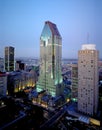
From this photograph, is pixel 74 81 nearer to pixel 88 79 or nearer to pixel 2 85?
pixel 88 79

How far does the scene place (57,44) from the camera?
1040 inches

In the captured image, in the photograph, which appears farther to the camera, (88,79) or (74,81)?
(74,81)

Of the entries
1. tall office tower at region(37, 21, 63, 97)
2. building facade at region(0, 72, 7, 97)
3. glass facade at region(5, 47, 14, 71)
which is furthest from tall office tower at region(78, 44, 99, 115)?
glass facade at region(5, 47, 14, 71)

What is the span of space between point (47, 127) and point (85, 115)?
618 centimetres

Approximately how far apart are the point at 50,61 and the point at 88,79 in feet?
34.6

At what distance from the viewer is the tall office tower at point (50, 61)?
25391 millimetres

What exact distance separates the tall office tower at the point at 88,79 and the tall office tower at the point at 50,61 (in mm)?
7534

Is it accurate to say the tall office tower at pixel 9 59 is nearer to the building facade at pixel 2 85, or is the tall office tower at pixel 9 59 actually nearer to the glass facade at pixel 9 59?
the glass facade at pixel 9 59

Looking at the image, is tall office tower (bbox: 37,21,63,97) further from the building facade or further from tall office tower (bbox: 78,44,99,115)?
tall office tower (bbox: 78,44,99,115)

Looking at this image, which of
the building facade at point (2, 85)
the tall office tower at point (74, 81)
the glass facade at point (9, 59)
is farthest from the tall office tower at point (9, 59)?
the tall office tower at point (74, 81)

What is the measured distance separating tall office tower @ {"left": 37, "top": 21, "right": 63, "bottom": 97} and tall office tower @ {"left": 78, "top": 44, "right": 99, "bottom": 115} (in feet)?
24.7

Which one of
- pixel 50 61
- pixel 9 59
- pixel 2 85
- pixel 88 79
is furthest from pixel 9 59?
pixel 88 79

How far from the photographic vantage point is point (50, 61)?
26078 mm

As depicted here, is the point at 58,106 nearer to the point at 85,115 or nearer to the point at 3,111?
the point at 85,115
